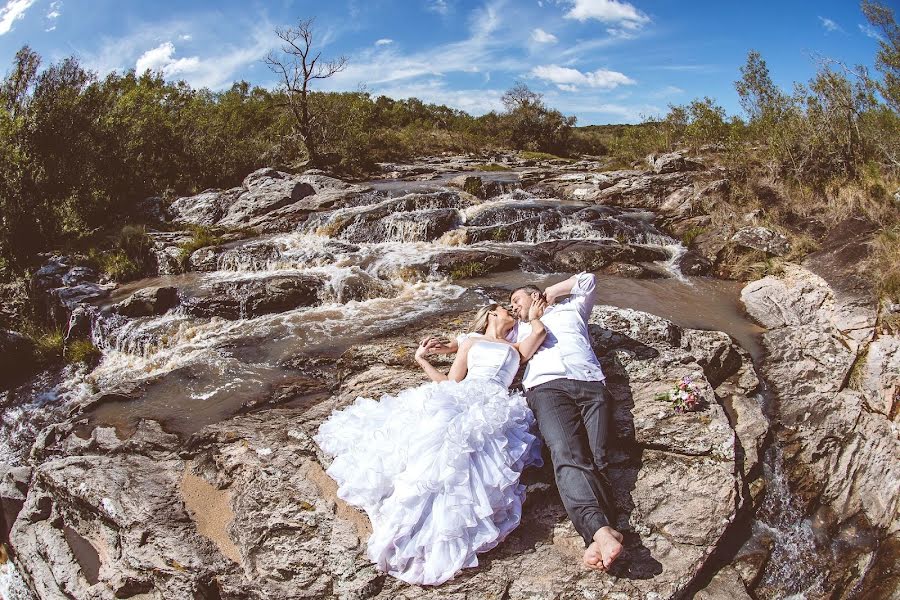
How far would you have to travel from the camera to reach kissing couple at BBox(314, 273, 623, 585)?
3.71 metres

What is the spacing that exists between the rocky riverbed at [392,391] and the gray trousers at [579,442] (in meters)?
0.32

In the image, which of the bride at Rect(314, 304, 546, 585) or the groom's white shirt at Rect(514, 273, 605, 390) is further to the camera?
the groom's white shirt at Rect(514, 273, 605, 390)

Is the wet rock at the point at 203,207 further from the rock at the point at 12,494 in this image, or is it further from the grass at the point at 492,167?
the grass at the point at 492,167

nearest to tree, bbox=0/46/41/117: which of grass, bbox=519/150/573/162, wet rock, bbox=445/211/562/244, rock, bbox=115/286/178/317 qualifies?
rock, bbox=115/286/178/317

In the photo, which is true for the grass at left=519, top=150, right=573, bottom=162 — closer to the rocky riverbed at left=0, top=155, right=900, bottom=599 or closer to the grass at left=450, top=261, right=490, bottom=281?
the rocky riverbed at left=0, top=155, right=900, bottom=599

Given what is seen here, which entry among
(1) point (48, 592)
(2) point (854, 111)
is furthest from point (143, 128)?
(2) point (854, 111)

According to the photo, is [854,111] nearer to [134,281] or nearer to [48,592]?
[48,592]

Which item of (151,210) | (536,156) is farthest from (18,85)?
(536,156)

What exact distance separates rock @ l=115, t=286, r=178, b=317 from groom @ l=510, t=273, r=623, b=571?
8879mm

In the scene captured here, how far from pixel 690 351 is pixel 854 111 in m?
11.7

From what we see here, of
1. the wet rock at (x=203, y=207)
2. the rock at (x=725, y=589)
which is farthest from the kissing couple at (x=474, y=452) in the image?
the wet rock at (x=203, y=207)

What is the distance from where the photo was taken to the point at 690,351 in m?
6.51

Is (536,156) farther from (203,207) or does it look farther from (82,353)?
(82,353)

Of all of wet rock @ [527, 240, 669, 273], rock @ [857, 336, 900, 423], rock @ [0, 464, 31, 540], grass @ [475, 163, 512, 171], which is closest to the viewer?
rock @ [857, 336, 900, 423]
